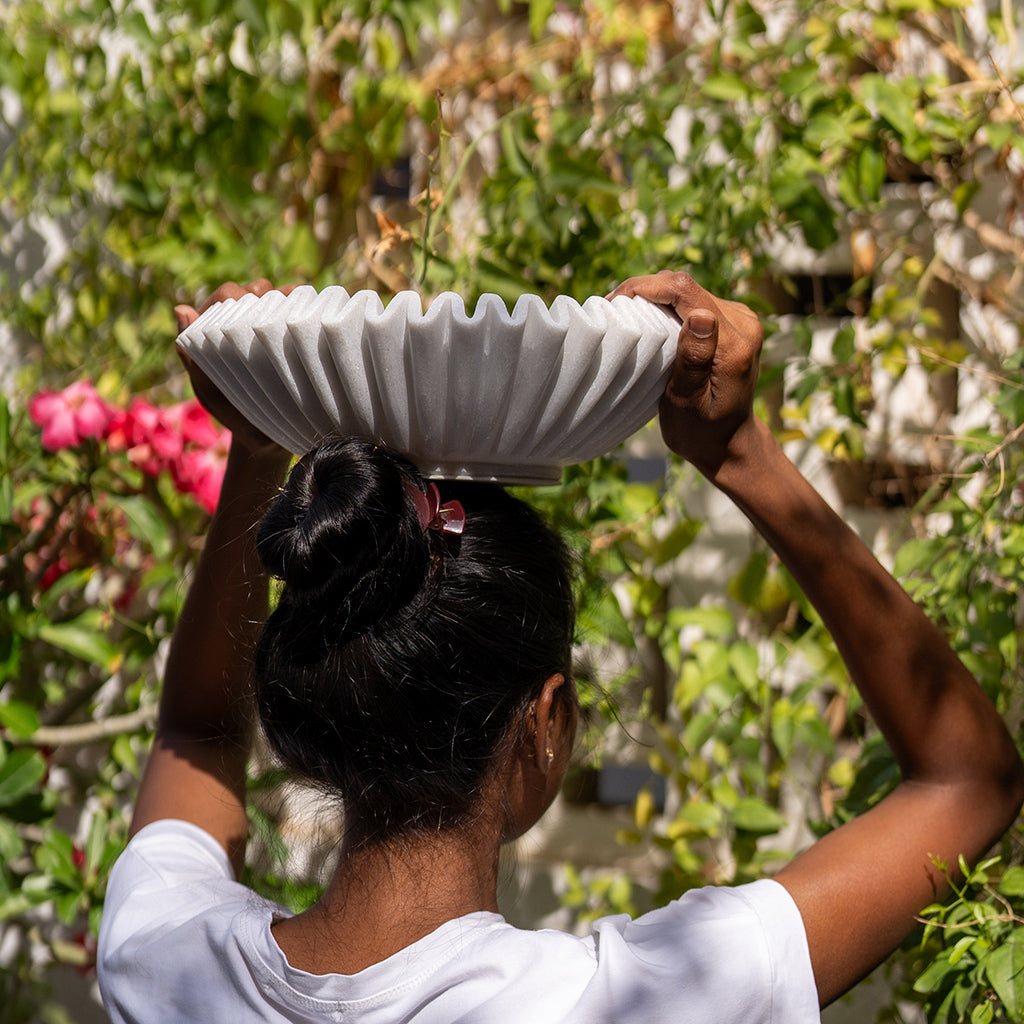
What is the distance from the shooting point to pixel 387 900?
0.83 metres

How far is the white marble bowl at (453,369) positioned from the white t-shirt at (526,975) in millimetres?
335

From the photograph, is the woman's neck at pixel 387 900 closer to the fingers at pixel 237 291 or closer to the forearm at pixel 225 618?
the forearm at pixel 225 618

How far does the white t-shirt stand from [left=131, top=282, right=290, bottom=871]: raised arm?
188 mm

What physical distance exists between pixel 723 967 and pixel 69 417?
3.76 ft

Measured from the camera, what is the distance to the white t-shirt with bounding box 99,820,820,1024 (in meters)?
0.75

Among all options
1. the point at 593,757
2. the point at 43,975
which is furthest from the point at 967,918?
the point at 43,975

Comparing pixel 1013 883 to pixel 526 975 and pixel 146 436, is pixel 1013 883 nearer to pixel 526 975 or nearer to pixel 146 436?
pixel 526 975

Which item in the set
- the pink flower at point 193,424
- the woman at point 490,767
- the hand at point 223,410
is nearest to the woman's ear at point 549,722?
the woman at point 490,767

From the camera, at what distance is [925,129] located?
51.5 inches

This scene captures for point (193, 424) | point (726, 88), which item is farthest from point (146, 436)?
point (726, 88)

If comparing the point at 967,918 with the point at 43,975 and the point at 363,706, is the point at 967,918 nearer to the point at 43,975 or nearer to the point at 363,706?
the point at 363,706

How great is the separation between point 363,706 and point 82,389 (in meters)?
0.90

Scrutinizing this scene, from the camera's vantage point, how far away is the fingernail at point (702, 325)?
0.75 meters

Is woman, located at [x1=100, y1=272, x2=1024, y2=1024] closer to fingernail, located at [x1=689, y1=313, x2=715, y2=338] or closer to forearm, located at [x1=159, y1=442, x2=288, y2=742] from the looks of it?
fingernail, located at [x1=689, y1=313, x2=715, y2=338]
